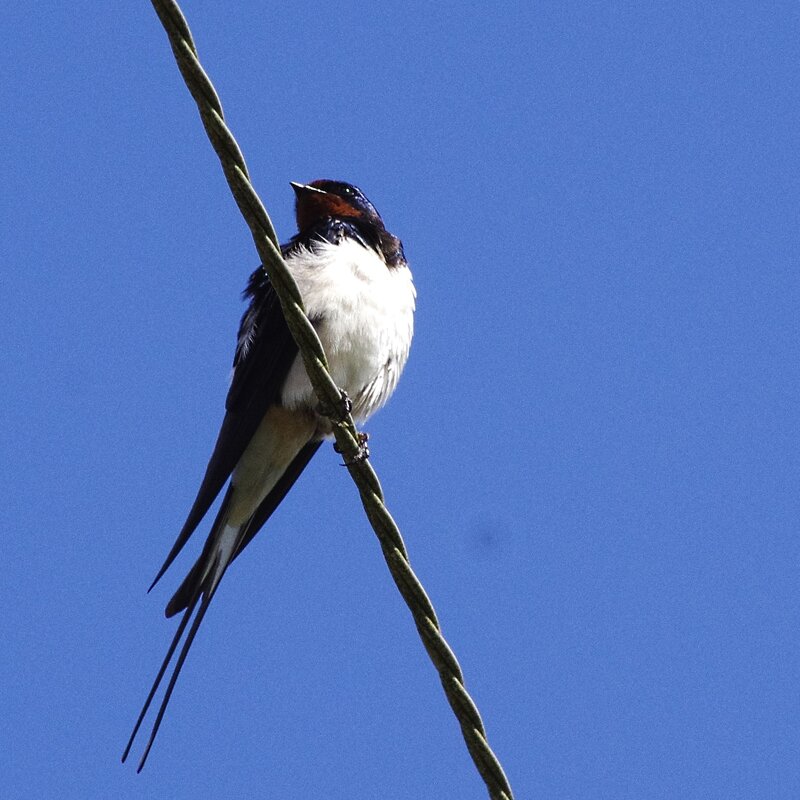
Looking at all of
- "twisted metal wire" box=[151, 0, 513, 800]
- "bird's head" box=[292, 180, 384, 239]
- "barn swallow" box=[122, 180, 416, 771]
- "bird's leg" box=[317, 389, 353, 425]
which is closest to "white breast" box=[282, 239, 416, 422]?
"barn swallow" box=[122, 180, 416, 771]

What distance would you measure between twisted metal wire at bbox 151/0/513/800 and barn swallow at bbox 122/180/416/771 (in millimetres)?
1120

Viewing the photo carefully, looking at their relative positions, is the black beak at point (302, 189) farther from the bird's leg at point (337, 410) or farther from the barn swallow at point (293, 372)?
the bird's leg at point (337, 410)

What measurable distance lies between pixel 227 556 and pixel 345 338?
0.71 m

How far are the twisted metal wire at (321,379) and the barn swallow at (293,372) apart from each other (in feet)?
3.68

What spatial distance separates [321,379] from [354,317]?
50.6 inches

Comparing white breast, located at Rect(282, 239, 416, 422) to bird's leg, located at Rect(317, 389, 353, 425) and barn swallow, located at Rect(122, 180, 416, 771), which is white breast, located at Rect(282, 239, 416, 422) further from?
bird's leg, located at Rect(317, 389, 353, 425)

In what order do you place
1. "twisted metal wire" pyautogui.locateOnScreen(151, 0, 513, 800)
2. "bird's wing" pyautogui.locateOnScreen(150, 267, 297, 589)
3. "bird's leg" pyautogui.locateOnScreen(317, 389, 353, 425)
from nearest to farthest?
1. "twisted metal wire" pyautogui.locateOnScreen(151, 0, 513, 800)
2. "bird's leg" pyautogui.locateOnScreen(317, 389, 353, 425)
3. "bird's wing" pyautogui.locateOnScreen(150, 267, 297, 589)

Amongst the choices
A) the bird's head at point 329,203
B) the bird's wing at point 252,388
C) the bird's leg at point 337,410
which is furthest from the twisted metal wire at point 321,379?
the bird's head at point 329,203

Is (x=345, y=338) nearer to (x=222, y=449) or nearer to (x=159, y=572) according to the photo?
(x=222, y=449)

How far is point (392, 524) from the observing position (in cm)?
257

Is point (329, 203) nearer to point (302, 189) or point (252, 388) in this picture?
point (302, 189)

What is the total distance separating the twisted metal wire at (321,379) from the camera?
2.17 metres

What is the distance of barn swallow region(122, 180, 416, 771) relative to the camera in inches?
152

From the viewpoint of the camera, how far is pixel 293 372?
3.88 meters
